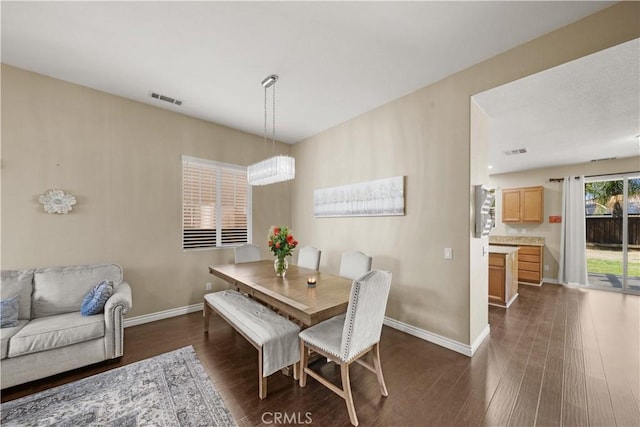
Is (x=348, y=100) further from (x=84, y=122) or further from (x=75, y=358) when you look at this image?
(x=75, y=358)

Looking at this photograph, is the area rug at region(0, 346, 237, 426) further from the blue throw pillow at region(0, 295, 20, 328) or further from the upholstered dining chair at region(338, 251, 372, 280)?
the upholstered dining chair at region(338, 251, 372, 280)

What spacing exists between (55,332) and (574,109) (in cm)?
588

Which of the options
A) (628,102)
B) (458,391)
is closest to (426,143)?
(628,102)

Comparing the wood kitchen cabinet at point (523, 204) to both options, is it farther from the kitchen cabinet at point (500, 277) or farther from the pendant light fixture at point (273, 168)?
the pendant light fixture at point (273, 168)

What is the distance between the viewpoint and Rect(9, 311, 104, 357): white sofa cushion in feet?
6.47

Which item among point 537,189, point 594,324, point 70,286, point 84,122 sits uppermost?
A: point 84,122

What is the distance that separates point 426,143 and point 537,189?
190 inches

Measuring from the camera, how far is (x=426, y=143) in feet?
9.59

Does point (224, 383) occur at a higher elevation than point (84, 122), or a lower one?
lower

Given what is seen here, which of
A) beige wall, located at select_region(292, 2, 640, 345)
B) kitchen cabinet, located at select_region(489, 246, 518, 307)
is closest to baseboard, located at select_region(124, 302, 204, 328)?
beige wall, located at select_region(292, 2, 640, 345)

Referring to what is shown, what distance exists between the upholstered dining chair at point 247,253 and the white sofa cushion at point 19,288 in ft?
6.90

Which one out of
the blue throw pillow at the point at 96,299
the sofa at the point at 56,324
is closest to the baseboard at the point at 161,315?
the sofa at the point at 56,324

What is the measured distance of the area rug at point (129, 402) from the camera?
5.55 feet

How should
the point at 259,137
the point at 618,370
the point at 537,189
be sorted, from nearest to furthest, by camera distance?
the point at 618,370, the point at 259,137, the point at 537,189
